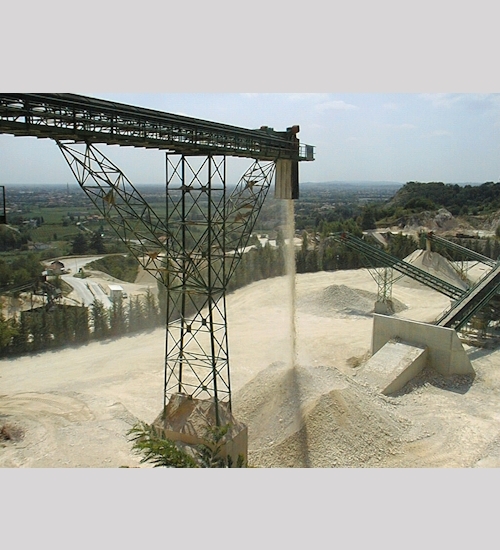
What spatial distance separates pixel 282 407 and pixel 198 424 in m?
3.08

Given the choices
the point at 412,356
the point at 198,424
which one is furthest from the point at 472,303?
the point at 198,424

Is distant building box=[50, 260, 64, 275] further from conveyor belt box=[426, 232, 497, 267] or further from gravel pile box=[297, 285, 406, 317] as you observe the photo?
conveyor belt box=[426, 232, 497, 267]

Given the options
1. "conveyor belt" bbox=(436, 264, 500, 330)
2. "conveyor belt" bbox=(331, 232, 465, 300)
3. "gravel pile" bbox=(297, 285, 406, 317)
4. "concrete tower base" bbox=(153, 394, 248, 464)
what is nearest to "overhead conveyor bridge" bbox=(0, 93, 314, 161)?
"concrete tower base" bbox=(153, 394, 248, 464)

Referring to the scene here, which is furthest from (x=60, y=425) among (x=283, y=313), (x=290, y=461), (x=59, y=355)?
(x=283, y=313)

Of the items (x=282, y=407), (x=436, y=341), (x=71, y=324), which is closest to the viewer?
(x=282, y=407)

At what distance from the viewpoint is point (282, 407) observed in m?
15.4

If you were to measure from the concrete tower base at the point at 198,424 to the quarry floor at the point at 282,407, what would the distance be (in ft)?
3.39

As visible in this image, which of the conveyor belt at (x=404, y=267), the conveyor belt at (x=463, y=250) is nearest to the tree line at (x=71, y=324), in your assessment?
the conveyor belt at (x=404, y=267)

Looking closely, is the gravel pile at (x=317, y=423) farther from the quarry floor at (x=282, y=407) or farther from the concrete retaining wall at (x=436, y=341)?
the concrete retaining wall at (x=436, y=341)

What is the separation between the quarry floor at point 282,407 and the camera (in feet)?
45.2

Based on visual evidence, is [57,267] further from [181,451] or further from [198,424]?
[181,451]

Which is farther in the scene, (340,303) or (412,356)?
(340,303)

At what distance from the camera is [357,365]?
21.5 meters

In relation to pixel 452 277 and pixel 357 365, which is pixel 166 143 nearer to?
pixel 357 365
